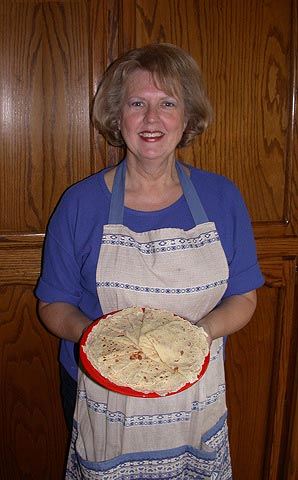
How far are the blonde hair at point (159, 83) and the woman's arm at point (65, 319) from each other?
1.61ft

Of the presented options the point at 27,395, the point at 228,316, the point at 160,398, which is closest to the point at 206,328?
the point at 228,316

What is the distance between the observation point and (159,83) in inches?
45.1

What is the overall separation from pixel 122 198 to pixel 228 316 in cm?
41

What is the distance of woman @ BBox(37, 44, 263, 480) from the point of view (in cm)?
116

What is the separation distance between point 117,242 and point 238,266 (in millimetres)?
340

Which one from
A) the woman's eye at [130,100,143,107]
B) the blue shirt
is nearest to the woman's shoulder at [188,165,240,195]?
the blue shirt

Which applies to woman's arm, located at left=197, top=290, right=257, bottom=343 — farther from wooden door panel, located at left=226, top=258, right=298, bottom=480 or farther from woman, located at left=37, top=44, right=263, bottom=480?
wooden door panel, located at left=226, top=258, right=298, bottom=480

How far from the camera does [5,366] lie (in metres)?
1.48

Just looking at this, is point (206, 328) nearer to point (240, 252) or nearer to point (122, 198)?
point (240, 252)

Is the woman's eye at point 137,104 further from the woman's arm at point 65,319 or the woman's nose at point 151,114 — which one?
the woman's arm at point 65,319

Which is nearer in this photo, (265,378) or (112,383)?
(112,383)

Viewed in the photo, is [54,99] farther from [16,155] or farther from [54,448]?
[54,448]

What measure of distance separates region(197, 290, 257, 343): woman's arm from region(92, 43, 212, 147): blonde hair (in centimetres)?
49

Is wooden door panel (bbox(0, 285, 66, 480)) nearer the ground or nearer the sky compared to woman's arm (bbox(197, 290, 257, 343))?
nearer the ground
